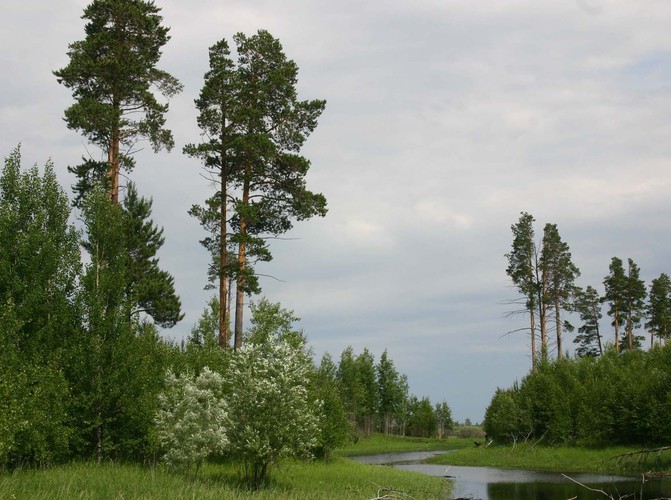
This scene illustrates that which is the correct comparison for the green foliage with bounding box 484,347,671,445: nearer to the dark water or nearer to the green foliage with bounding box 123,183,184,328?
the dark water

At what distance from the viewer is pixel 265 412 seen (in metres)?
31.5

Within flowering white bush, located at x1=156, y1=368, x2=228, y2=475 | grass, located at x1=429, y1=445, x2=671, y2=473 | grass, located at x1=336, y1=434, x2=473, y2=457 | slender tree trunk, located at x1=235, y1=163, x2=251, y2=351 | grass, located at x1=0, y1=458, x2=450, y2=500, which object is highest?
slender tree trunk, located at x1=235, y1=163, x2=251, y2=351

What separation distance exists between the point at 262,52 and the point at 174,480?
93.8 ft

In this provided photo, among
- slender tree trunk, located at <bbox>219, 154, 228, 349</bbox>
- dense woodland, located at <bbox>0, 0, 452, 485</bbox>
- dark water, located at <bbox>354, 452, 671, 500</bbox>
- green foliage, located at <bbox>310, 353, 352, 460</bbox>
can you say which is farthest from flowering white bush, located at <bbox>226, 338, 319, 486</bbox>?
green foliage, located at <bbox>310, 353, 352, 460</bbox>

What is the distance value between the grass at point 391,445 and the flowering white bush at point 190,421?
174ft

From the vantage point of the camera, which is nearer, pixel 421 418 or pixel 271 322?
pixel 271 322

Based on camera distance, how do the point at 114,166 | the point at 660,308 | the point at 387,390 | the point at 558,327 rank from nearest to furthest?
the point at 114,166 < the point at 558,327 < the point at 660,308 < the point at 387,390

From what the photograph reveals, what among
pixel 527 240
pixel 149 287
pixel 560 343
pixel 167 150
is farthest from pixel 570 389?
pixel 167 150

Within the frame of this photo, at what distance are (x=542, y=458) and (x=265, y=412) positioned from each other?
4062 centimetres

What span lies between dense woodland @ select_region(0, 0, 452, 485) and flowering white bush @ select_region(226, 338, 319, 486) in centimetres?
7

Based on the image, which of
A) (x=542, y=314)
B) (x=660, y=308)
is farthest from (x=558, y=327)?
(x=660, y=308)

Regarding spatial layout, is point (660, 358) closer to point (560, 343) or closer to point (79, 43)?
point (560, 343)

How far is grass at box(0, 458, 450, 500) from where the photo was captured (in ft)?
68.0

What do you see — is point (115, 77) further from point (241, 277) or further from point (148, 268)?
point (148, 268)
